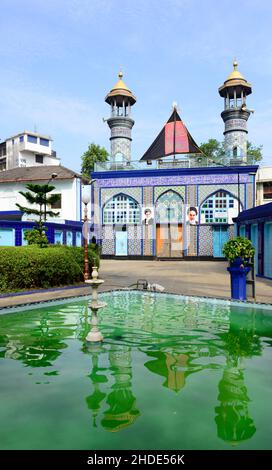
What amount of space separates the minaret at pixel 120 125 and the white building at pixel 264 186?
43.9ft

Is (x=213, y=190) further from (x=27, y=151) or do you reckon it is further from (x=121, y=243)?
(x=27, y=151)

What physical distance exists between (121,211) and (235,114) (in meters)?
12.8

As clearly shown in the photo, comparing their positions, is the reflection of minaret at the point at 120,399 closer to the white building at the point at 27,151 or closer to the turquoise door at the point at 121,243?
the turquoise door at the point at 121,243

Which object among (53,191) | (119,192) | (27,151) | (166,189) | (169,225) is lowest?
(169,225)

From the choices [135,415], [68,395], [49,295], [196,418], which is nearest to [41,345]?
[68,395]

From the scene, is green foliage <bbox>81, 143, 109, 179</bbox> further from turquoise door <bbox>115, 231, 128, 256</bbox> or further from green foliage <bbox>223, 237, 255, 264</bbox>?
green foliage <bbox>223, 237, 255, 264</bbox>

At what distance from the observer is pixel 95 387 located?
4277mm

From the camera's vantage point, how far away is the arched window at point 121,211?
2969 centimetres

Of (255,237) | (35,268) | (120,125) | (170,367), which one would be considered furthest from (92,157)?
(170,367)

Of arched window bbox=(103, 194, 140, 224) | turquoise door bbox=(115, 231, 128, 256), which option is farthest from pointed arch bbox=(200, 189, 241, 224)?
turquoise door bbox=(115, 231, 128, 256)

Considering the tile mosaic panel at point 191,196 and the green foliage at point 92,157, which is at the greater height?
the green foliage at point 92,157

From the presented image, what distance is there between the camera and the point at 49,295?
1067 cm

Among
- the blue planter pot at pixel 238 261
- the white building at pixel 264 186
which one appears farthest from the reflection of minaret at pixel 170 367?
the white building at pixel 264 186
